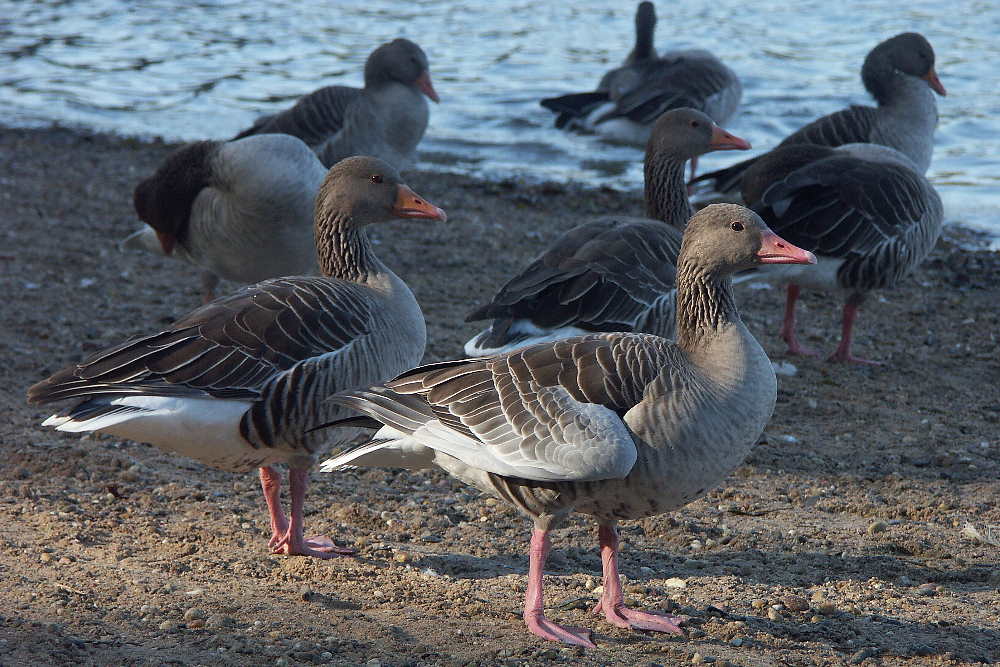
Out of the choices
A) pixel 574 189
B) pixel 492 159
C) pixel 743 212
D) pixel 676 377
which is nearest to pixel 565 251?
pixel 743 212

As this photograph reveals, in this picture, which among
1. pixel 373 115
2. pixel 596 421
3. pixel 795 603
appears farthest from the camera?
pixel 373 115

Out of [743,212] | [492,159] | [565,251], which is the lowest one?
[492,159]

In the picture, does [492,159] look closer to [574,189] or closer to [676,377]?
[574,189]

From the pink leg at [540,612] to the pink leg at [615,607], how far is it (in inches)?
5.9

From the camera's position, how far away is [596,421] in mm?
4156

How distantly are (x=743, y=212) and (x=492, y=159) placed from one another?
952cm

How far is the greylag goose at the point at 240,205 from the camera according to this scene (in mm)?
7688

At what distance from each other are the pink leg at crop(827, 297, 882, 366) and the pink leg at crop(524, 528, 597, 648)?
170 inches

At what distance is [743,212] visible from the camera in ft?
15.6

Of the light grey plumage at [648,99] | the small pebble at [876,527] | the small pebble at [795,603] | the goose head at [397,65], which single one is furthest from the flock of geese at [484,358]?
the light grey plumage at [648,99]

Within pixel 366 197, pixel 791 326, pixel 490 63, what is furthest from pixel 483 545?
pixel 490 63

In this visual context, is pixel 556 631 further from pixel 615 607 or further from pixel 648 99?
pixel 648 99

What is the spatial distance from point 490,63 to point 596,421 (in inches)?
602

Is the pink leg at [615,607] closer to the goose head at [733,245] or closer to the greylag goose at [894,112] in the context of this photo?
the goose head at [733,245]
